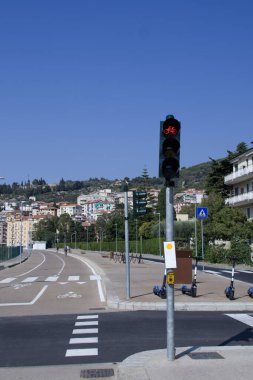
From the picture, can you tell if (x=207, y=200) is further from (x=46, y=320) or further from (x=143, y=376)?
(x=143, y=376)

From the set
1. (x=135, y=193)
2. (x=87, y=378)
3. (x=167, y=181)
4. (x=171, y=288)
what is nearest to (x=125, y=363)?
(x=87, y=378)

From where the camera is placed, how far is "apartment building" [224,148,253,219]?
57.9 meters

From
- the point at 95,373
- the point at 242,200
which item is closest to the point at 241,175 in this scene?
the point at 242,200

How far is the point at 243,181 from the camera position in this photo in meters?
62.2

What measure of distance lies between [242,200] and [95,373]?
53.3 m

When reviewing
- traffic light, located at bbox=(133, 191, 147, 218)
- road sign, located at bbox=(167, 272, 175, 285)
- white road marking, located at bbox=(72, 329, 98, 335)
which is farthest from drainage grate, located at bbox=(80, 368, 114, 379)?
traffic light, located at bbox=(133, 191, 147, 218)

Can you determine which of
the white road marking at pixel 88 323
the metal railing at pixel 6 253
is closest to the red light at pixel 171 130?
the white road marking at pixel 88 323

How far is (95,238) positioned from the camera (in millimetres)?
191250

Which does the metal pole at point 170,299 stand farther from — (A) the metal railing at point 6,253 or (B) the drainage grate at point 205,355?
(A) the metal railing at point 6,253

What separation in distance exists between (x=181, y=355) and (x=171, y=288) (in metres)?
1.09

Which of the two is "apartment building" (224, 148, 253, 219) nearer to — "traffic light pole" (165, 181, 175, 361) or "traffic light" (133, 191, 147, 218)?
"traffic light" (133, 191, 147, 218)

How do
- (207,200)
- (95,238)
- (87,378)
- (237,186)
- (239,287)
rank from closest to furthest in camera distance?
(87,378)
(239,287)
(207,200)
(237,186)
(95,238)

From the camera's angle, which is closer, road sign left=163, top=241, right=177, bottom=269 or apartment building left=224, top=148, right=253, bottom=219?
road sign left=163, top=241, right=177, bottom=269

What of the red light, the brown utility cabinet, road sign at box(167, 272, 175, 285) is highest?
the red light
